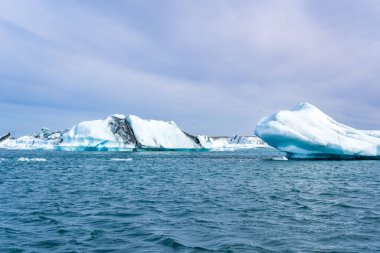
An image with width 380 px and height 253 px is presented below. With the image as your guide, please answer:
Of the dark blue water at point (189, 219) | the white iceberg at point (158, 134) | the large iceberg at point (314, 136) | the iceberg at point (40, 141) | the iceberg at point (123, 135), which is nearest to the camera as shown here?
the dark blue water at point (189, 219)

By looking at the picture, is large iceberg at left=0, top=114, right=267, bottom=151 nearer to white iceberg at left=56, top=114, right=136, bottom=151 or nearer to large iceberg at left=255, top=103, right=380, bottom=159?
white iceberg at left=56, top=114, right=136, bottom=151

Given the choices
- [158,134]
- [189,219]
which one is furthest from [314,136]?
[158,134]

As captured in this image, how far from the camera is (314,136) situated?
39.4 metres

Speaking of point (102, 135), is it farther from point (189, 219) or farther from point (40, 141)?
point (189, 219)

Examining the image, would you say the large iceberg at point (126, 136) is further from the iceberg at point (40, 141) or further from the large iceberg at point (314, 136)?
the large iceberg at point (314, 136)

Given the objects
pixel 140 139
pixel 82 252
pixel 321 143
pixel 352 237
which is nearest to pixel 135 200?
pixel 82 252

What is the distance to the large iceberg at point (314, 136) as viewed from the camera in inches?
1570

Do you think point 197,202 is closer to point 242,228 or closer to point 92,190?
point 242,228

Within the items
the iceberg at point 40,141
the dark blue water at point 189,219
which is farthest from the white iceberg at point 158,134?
the dark blue water at point 189,219

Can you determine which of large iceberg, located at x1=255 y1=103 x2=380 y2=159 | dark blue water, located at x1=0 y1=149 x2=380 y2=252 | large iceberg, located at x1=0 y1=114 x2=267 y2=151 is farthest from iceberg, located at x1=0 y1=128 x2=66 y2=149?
dark blue water, located at x1=0 y1=149 x2=380 y2=252

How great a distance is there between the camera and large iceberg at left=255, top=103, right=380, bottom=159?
39.9 m

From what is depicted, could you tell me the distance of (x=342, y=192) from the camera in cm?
1736

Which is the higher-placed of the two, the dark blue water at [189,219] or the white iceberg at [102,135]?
the white iceberg at [102,135]

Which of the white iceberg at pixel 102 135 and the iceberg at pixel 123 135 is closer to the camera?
the white iceberg at pixel 102 135
